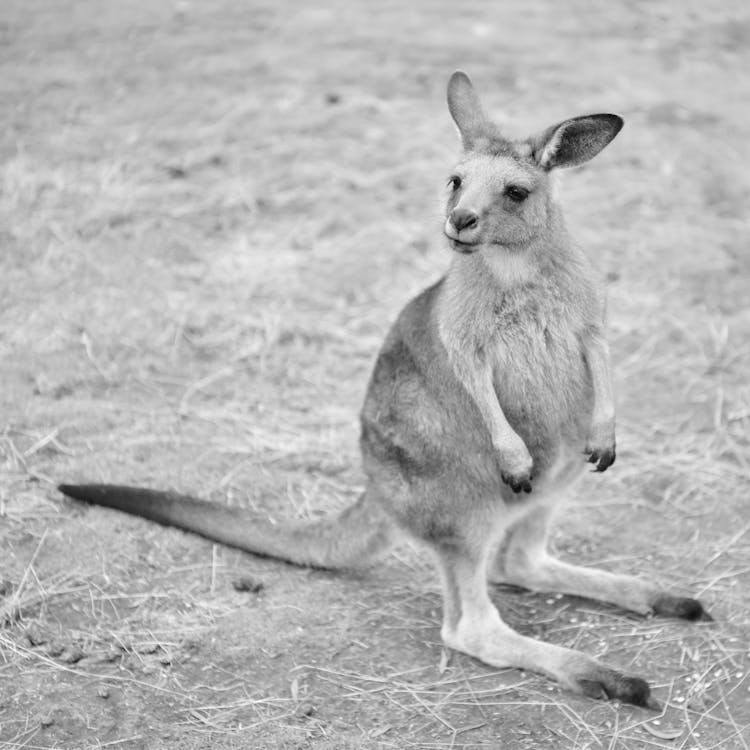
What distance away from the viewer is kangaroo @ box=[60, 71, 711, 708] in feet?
10.4

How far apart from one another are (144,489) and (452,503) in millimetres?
1002

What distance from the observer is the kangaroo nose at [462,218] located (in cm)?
307

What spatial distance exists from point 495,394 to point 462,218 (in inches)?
20.7

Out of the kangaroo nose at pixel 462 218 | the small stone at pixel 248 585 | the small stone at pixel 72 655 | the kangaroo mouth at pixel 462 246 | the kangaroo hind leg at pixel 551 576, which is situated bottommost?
the kangaroo hind leg at pixel 551 576

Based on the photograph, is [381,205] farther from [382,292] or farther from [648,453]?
[648,453]

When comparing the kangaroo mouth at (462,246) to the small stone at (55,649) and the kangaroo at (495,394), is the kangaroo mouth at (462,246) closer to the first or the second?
the kangaroo at (495,394)

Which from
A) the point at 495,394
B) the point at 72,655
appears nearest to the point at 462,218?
the point at 495,394

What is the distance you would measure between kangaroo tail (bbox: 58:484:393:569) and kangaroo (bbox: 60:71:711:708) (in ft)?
0.33

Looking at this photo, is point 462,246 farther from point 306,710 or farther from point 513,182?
point 306,710

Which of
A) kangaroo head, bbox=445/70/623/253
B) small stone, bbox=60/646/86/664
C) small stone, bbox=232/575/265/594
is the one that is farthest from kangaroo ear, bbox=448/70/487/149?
small stone, bbox=60/646/86/664

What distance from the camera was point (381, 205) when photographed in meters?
6.14

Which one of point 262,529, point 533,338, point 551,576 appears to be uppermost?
point 533,338

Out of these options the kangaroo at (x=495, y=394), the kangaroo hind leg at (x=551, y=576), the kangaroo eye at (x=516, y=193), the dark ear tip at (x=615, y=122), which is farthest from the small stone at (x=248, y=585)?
the dark ear tip at (x=615, y=122)

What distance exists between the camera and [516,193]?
317 centimetres
